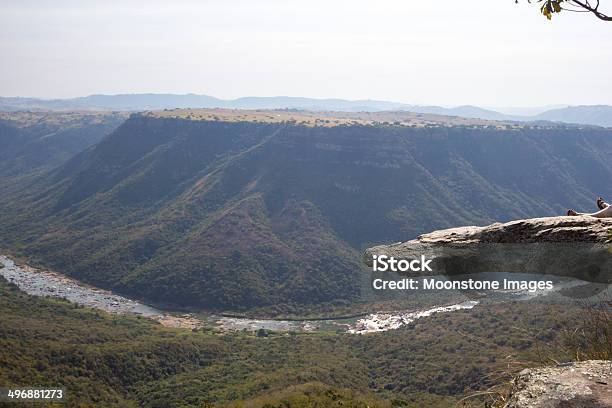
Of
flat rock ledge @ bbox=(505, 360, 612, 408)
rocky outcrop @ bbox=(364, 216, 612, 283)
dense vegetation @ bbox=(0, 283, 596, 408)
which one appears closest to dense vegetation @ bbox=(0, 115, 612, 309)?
dense vegetation @ bbox=(0, 283, 596, 408)

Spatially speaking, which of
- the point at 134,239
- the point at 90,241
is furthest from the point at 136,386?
the point at 90,241

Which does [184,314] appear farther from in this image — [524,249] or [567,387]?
[567,387]

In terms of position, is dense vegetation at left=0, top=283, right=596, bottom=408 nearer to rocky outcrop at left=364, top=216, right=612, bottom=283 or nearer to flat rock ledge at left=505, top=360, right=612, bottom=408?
rocky outcrop at left=364, top=216, right=612, bottom=283

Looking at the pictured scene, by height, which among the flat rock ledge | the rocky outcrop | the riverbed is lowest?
the riverbed

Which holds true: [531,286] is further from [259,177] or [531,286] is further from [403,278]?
[259,177]

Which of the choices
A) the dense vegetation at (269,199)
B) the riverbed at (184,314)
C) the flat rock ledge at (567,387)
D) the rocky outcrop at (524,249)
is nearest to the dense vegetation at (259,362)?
the riverbed at (184,314)

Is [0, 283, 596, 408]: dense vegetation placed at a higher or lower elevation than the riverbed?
higher
